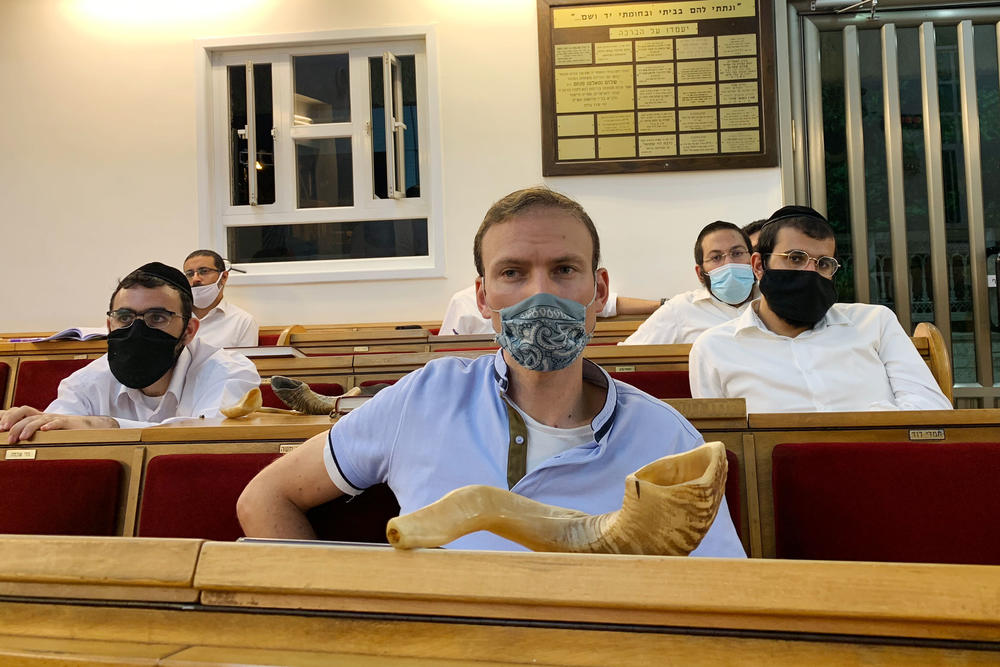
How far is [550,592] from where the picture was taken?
22.4 inches

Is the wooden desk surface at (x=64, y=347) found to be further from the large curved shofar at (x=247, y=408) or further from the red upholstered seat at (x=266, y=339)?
the large curved shofar at (x=247, y=408)

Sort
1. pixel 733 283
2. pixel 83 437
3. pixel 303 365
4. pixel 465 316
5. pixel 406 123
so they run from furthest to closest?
pixel 406 123
pixel 465 316
pixel 733 283
pixel 303 365
pixel 83 437

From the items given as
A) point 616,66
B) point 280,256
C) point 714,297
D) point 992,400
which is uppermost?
point 616,66

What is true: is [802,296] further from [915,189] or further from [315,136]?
[315,136]

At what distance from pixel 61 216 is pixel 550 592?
19.7 feet

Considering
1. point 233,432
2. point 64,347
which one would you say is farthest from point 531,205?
point 64,347

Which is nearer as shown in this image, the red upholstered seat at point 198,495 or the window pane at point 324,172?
the red upholstered seat at point 198,495

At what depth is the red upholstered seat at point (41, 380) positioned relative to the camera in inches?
129

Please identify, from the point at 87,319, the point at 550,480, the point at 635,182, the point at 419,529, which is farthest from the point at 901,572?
the point at 87,319

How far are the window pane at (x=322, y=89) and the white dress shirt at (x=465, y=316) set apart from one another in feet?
5.08

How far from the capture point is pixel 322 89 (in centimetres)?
566

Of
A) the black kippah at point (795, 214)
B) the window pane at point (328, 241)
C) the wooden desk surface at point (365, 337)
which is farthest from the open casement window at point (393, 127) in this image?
the black kippah at point (795, 214)

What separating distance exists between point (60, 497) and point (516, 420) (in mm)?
905

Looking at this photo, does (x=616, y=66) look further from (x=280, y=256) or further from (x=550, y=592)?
(x=550, y=592)
